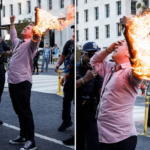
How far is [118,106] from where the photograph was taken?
1489mm

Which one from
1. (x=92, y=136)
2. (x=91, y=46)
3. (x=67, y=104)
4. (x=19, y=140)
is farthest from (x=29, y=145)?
(x=91, y=46)

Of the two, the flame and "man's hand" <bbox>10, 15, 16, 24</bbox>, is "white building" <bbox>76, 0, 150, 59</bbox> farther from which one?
"man's hand" <bbox>10, 15, 16, 24</bbox>

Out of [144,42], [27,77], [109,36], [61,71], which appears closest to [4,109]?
[27,77]

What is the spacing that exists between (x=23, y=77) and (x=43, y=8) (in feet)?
1.75

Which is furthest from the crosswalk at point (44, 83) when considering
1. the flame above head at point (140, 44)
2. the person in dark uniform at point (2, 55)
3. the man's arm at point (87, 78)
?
the flame above head at point (140, 44)

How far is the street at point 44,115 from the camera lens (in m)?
2.40

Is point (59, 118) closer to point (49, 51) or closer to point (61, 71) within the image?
point (61, 71)

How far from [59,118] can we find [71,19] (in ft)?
2.44

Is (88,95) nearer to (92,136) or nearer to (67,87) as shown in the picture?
(92,136)

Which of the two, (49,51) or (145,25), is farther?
(49,51)

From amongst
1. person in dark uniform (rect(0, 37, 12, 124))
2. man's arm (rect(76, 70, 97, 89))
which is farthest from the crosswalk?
man's arm (rect(76, 70, 97, 89))

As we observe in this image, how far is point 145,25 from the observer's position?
137cm

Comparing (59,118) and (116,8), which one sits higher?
(116,8)

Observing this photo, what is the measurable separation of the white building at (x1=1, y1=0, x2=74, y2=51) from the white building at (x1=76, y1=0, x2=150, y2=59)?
0.77 ft
